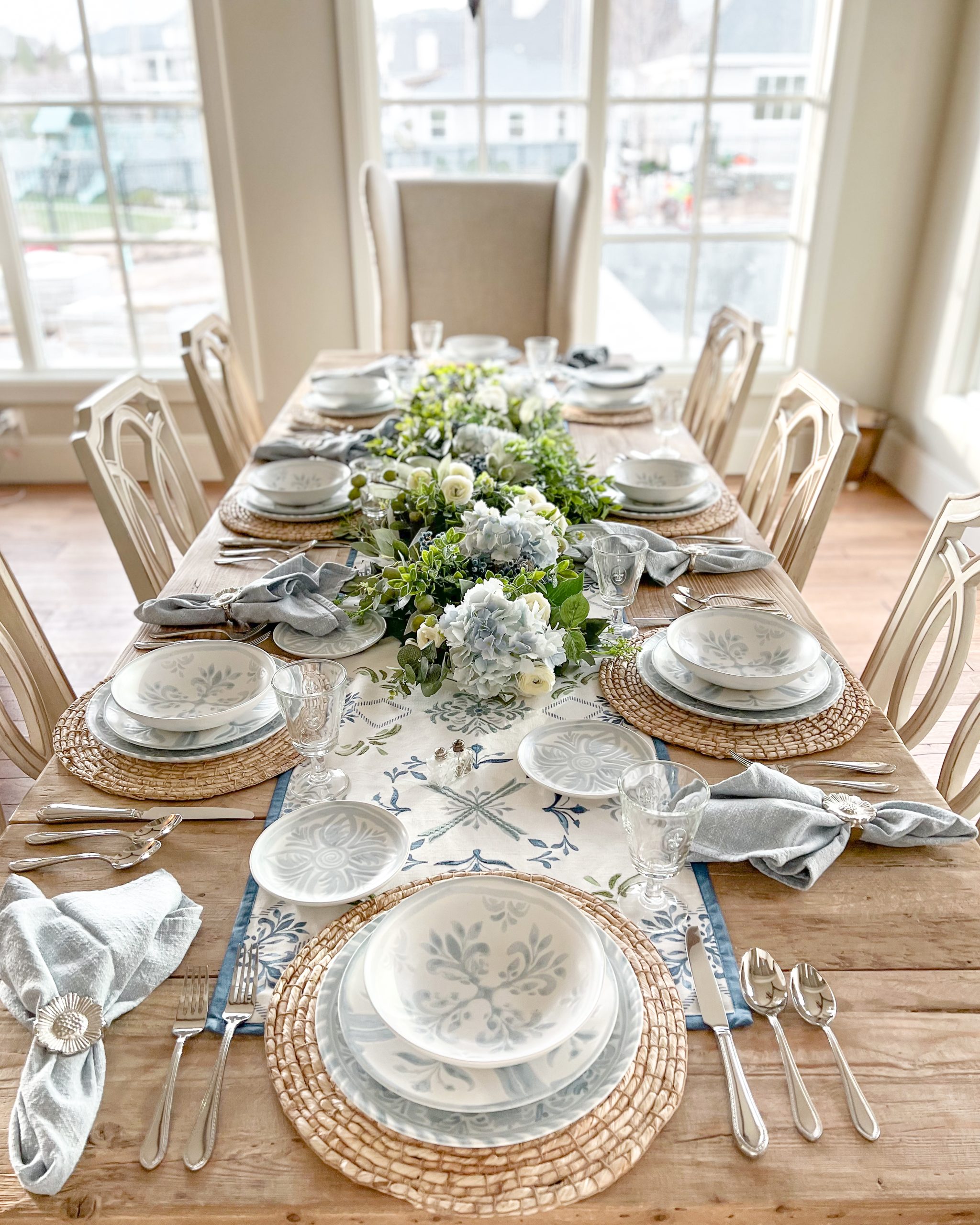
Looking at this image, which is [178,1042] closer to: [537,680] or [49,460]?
[537,680]

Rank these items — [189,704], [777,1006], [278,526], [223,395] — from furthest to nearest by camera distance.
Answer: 1. [223,395]
2. [278,526]
3. [189,704]
4. [777,1006]

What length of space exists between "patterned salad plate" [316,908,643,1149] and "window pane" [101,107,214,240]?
11.2 feet

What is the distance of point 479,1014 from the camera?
0.76 meters

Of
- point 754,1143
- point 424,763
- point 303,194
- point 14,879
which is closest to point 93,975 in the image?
point 14,879

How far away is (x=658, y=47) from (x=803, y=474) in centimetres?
220

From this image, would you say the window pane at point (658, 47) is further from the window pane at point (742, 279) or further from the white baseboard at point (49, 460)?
the white baseboard at point (49, 460)

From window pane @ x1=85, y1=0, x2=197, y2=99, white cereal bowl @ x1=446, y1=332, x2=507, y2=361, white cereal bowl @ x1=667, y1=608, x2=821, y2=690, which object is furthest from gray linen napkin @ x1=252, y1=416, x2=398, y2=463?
window pane @ x1=85, y1=0, x2=197, y2=99

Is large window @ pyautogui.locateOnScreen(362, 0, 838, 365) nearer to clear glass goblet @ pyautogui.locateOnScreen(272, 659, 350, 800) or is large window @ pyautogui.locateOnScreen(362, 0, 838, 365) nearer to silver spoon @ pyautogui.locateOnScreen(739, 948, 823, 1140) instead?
clear glass goblet @ pyautogui.locateOnScreen(272, 659, 350, 800)

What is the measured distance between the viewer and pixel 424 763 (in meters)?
1.08

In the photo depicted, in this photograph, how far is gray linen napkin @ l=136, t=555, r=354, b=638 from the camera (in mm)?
1319

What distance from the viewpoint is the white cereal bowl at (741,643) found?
1217mm

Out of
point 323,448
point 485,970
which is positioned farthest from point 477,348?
point 485,970

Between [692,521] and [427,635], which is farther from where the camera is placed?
[692,521]

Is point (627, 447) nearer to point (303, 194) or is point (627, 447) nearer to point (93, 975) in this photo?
point (93, 975)
